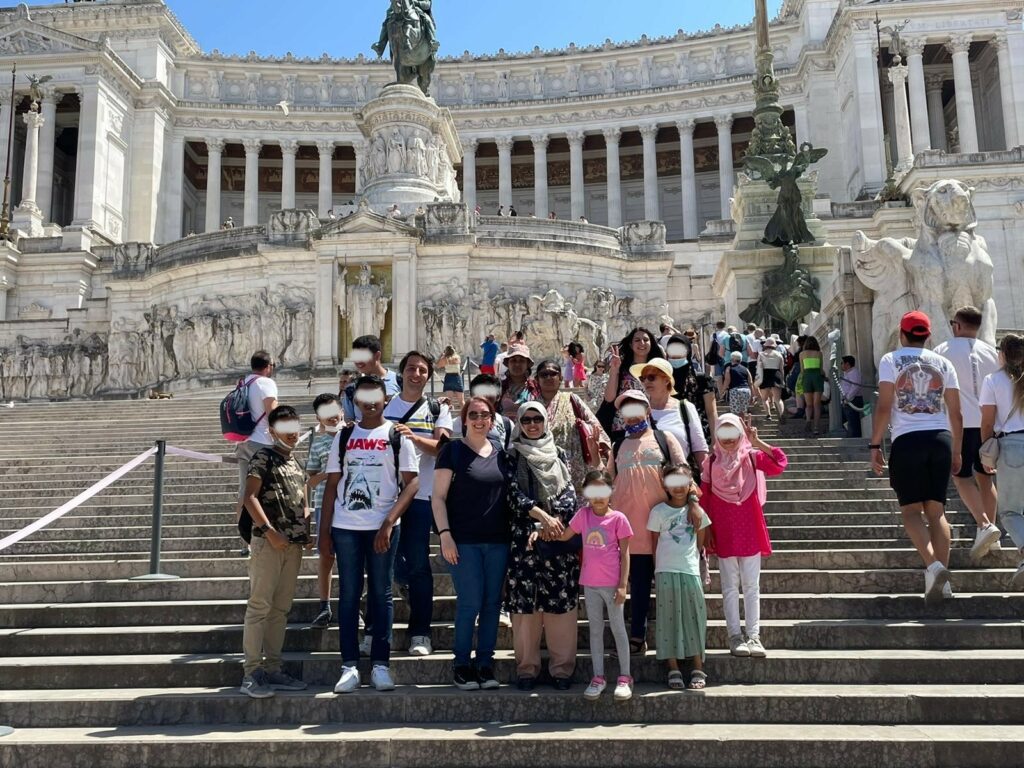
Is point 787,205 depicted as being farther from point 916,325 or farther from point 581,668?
point 581,668

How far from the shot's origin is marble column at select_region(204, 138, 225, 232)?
6347 centimetres

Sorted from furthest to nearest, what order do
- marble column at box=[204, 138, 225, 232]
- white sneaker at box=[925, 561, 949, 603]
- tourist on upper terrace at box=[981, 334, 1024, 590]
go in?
marble column at box=[204, 138, 225, 232] → white sneaker at box=[925, 561, 949, 603] → tourist on upper terrace at box=[981, 334, 1024, 590]

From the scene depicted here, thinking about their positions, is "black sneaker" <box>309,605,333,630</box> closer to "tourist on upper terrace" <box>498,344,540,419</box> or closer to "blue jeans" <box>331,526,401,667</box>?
"blue jeans" <box>331,526,401,667</box>

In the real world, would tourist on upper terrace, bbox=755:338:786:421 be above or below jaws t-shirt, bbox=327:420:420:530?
above

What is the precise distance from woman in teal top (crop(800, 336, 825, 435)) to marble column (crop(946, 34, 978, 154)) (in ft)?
159

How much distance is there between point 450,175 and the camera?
3619 cm

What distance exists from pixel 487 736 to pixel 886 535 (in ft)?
16.7

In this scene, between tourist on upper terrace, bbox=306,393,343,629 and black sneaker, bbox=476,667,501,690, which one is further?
tourist on upper terrace, bbox=306,393,343,629

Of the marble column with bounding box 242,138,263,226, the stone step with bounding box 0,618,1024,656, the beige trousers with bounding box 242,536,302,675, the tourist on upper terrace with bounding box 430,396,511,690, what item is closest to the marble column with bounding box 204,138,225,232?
the marble column with bounding box 242,138,263,226

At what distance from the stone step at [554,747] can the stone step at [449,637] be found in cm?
111

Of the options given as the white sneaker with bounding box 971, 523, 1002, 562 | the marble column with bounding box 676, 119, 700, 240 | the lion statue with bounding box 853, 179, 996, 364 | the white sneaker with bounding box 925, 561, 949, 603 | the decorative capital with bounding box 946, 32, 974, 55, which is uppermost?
the decorative capital with bounding box 946, 32, 974, 55

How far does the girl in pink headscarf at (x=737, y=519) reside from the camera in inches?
260

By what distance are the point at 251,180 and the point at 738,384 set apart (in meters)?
56.8

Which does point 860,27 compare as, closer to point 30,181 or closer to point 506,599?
point 30,181
